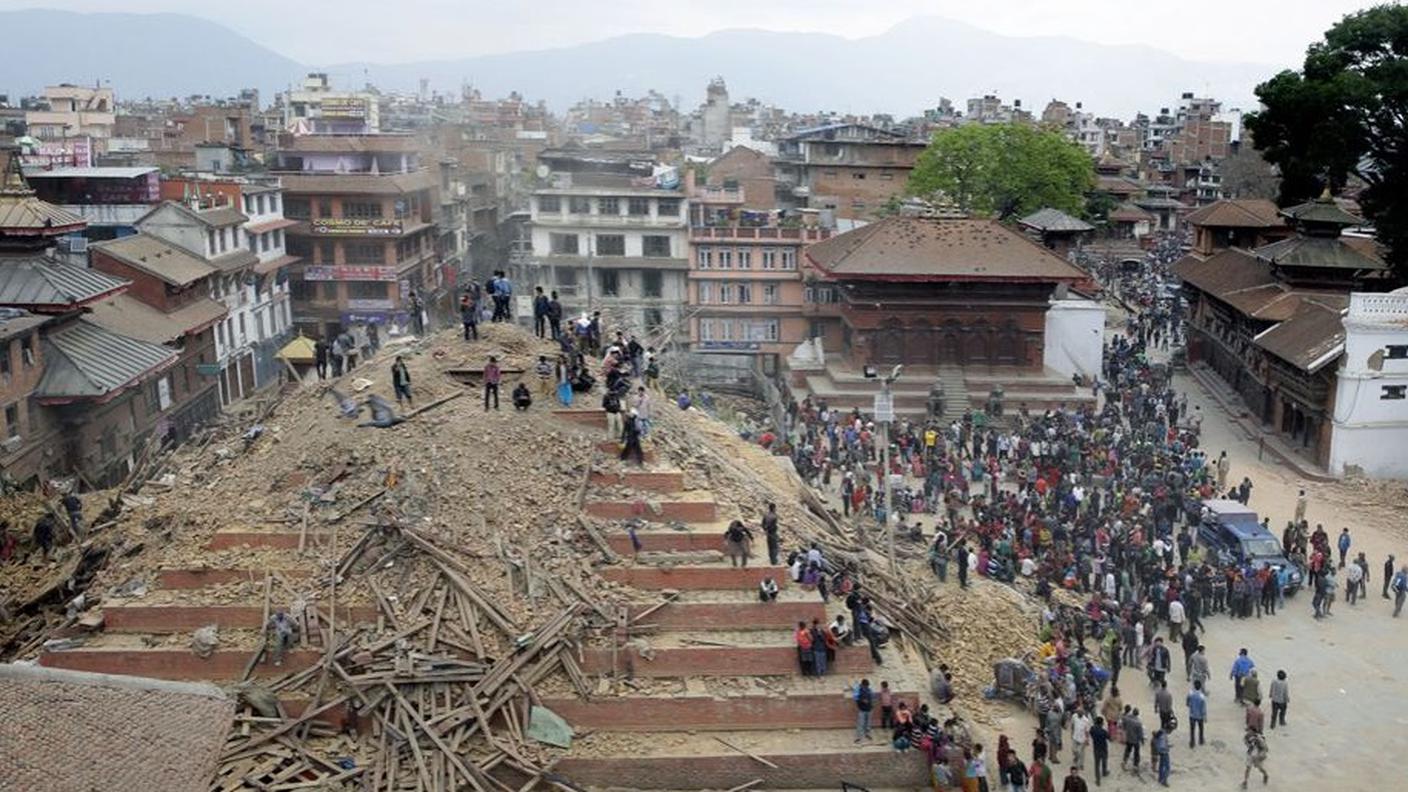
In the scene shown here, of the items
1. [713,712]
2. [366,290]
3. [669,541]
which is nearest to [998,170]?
Result: [366,290]

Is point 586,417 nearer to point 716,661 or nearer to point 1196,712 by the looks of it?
point 716,661

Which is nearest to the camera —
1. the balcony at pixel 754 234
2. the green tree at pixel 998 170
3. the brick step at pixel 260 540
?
the brick step at pixel 260 540

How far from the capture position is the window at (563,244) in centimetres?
5500

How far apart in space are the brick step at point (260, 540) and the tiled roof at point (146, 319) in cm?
1774

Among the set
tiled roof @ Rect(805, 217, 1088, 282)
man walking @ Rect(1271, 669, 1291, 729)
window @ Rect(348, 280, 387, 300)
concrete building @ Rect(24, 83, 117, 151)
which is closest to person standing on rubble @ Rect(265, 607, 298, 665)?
man walking @ Rect(1271, 669, 1291, 729)

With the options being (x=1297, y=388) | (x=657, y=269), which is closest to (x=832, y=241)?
(x=657, y=269)

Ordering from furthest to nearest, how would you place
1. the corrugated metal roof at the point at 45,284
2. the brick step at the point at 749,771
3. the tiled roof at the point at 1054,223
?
1. the tiled roof at the point at 1054,223
2. the corrugated metal roof at the point at 45,284
3. the brick step at the point at 749,771

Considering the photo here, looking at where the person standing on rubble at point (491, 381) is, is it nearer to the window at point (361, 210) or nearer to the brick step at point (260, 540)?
the brick step at point (260, 540)

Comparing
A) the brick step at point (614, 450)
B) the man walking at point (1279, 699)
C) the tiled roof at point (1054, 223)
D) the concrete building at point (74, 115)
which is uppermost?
the concrete building at point (74, 115)

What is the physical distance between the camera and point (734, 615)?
2025 cm

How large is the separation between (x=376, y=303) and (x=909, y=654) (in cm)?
4052

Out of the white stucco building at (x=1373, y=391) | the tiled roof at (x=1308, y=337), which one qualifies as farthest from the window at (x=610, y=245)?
the white stucco building at (x=1373, y=391)

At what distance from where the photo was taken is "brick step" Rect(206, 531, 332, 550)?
69.1ft

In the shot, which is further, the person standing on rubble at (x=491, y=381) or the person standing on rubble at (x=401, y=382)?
the person standing on rubble at (x=401, y=382)
